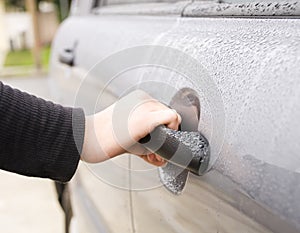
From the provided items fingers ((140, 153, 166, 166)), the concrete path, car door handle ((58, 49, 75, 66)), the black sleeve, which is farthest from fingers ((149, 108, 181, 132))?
the concrete path

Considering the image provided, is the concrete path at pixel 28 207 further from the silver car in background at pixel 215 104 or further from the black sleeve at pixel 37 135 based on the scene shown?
the black sleeve at pixel 37 135

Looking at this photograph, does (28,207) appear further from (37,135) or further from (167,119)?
(167,119)

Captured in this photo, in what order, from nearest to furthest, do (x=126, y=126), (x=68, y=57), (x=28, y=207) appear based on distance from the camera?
(x=126, y=126)
(x=68, y=57)
(x=28, y=207)

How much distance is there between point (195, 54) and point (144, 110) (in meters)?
0.17

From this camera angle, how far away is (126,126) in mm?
1324

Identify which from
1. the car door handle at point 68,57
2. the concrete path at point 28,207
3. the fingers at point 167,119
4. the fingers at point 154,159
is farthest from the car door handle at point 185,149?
the concrete path at point 28,207

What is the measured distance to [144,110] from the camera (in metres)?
1.29

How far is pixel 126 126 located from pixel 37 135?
0.71 feet

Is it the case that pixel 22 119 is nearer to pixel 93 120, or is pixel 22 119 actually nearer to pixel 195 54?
pixel 93 120

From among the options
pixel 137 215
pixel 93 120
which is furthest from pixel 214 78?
pixel 137 215

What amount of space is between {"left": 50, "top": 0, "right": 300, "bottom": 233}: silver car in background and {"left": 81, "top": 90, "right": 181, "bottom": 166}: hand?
48 millimetres

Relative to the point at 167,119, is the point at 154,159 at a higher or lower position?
lower

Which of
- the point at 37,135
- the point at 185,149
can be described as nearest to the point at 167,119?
the point at 185,149

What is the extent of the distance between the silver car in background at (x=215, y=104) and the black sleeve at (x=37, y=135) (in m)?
0.21
